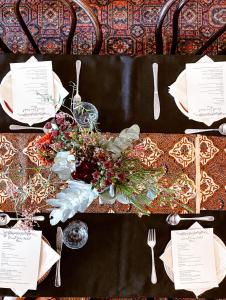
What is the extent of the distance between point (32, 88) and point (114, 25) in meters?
0.87

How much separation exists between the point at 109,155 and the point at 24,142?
52cm

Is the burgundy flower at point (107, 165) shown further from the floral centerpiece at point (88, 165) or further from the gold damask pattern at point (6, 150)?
the gold damask pattern at point (6, 150)

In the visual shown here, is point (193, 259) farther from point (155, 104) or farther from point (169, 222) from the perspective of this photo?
point (155, 104)

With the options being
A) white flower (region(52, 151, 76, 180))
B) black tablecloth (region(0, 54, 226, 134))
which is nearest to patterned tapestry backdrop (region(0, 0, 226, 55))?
black tablecloth (region(0, 54, 226, 134))

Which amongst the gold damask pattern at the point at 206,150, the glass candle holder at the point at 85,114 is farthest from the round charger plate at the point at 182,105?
the glass candle holder at the point at 85,114

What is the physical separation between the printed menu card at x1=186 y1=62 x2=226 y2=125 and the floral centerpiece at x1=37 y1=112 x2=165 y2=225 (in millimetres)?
447

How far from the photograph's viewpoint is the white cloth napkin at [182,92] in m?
1.64

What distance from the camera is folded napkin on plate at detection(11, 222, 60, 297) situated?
1.57 m

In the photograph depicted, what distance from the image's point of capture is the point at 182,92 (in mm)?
1652

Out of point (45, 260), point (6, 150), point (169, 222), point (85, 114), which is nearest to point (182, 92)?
point (85, 114)

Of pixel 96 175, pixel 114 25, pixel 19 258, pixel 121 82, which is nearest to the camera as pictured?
pixel 96 175

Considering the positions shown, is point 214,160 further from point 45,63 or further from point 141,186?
point 45,63

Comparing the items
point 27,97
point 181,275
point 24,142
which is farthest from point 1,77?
point 181,275

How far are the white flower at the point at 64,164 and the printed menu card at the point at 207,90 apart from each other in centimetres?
62
